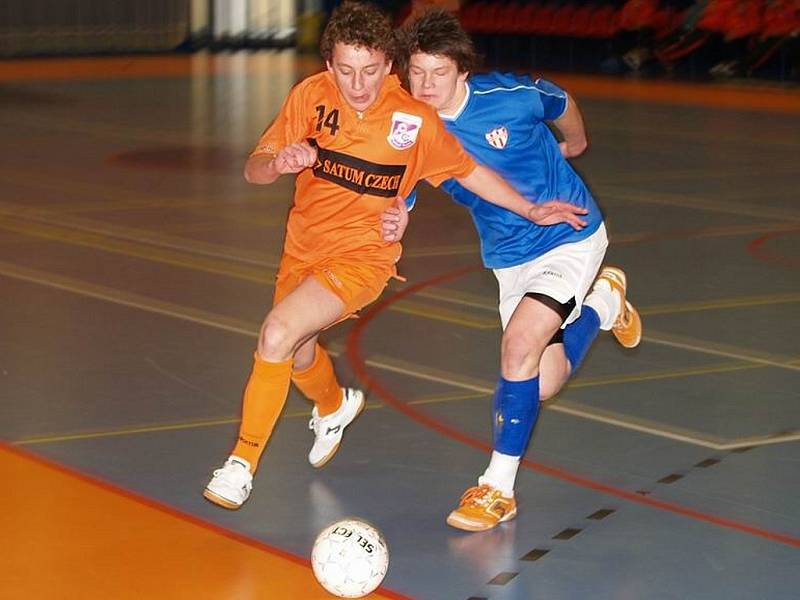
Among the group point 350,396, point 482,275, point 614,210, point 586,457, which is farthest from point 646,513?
point 614,210

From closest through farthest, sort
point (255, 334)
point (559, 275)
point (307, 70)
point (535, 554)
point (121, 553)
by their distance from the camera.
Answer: point (121, 553) < point (535, 554) < point (559, 275) < point (255, 334) < point (307, 70)

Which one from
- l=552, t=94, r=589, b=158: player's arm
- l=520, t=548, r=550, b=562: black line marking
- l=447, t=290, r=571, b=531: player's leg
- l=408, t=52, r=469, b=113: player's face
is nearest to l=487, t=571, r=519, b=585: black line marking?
l=520, t=548, r=550, b=562: black line marking

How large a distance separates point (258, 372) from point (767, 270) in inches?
206

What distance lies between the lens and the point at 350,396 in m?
5.66

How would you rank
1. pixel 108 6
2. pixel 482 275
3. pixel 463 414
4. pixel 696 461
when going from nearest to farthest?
pixel 696 461 → pixel 463 414 → pixel 482 275 → pixel 108 6

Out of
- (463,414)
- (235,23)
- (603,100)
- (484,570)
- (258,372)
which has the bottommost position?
(235,23)

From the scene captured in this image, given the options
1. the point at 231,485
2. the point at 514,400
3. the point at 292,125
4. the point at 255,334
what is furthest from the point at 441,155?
the point at 255,334

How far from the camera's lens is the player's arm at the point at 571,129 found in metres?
5.47

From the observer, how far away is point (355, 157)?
500 cm

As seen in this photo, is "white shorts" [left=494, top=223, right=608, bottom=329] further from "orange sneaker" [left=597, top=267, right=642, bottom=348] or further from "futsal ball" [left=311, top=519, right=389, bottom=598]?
"futsal ball" [left=311, top=519, right=389, bottom=598]

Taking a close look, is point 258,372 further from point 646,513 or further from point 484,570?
point 646,513

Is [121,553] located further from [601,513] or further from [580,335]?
[580,335]

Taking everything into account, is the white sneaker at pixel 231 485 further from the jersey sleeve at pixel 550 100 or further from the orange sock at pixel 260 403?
the jersey sleeve at pixel 550 100

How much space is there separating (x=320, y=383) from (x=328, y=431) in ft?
0.60
